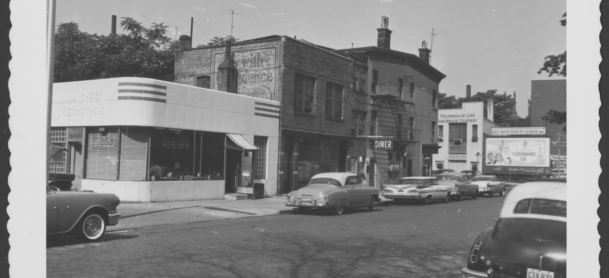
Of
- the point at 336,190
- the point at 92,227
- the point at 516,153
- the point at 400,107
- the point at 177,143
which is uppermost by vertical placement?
the point at 400,107

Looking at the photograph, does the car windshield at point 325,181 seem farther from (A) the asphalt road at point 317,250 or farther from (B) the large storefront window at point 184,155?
(B) the large storefront window at point 184,155

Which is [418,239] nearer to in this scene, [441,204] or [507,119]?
[441,204]

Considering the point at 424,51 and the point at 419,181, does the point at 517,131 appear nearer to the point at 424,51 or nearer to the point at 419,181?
the point at 424,51

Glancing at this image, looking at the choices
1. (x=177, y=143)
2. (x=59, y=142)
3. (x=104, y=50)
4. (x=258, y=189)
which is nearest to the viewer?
(x=104, y=50)

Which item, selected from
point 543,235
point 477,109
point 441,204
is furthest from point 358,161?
point 543,235

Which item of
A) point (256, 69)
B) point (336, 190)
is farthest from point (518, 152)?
point (256, 69)

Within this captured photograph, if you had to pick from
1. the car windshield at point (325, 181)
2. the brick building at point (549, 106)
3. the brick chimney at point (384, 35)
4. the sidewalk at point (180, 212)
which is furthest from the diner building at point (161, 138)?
the brick building at point (549, 106)

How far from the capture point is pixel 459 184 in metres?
5.03

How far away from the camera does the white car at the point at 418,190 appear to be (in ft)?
17.3

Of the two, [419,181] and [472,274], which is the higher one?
[419,181]

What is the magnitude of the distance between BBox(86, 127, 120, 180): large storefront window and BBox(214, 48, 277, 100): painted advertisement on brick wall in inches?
102

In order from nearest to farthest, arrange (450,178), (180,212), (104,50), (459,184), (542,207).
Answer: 1. (542,207)
2. (459,184)
3. (450,178)
4. (104,50)
5. (180,212)

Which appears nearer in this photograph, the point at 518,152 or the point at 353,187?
the point at 518,152

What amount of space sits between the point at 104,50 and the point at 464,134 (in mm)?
5234
